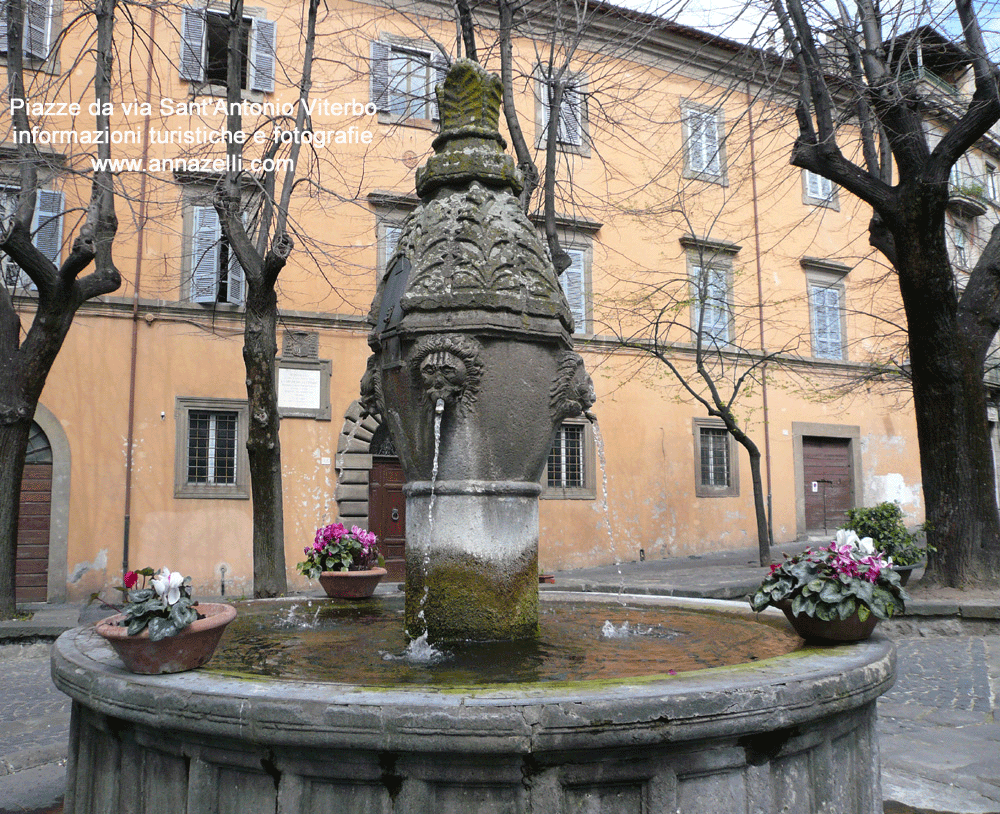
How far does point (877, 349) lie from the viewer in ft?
64.8

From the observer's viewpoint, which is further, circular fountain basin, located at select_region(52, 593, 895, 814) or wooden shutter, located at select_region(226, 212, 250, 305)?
wooden shutter, located at select_region(226, 212, 250, 305)

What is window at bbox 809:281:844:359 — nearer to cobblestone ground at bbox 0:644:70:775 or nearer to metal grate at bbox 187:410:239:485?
metal grate at bbox 187:410:239:485

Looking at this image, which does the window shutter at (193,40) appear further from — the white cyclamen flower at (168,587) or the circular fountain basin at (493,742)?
the circular fountain basin at (493,742)

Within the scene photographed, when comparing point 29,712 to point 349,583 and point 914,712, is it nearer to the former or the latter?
point 349,583

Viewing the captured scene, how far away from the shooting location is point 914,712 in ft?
18.0

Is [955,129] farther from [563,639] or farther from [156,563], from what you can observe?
[156,563]

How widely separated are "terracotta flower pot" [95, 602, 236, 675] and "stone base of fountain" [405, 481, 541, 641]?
1254 mm

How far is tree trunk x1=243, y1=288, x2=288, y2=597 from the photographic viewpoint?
29.7 ft

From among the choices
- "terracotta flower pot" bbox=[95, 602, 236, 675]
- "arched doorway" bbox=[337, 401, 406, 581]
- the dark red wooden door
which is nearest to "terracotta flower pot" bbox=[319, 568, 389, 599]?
"terracotta flower pot" bbox=[95, 602, 236, 675]

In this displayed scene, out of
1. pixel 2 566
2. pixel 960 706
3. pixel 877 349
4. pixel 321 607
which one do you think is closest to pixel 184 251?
pixel 2 566

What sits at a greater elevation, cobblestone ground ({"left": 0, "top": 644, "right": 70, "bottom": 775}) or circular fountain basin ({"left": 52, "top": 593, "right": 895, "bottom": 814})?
circular fountain basin ({"left": 52, "top": 593, "right": 895, "bottom": 814})

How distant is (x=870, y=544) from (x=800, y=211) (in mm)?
17662

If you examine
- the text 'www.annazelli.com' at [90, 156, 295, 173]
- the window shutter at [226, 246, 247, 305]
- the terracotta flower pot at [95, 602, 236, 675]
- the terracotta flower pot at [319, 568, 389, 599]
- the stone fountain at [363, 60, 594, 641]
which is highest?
the text 'www.annazelli.com' at [90, 156, 295, 173]

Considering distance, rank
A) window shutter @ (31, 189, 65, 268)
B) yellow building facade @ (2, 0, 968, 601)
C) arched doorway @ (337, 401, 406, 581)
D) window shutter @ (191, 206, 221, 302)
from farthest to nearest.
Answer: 1. arched doorway @ (337, 401, 406, 581)
2. window shutter @ (191, 206, 221, 302)
3. window shutter @ (31, 189, 65, 268)
4. yellow building facade @ (2, 0, 968, 601)
